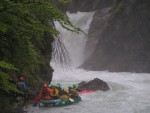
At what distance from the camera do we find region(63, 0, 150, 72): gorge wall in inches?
1091

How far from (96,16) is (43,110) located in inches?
912

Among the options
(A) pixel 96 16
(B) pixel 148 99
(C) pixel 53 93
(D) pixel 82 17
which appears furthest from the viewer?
(D) pixel 82 17

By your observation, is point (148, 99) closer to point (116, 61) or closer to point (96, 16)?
point (116, 61)

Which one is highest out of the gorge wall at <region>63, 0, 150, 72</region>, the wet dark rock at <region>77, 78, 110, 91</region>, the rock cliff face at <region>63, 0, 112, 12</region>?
the rock cliff face at <region>63, 0, 112, 12</region>

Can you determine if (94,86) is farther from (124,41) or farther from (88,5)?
(88,5)

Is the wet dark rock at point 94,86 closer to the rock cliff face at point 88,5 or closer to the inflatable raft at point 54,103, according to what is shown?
the inflatable raft at point 54,103

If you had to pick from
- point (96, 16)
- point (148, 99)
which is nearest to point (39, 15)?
point (148, 99)

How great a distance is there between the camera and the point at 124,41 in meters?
28.6

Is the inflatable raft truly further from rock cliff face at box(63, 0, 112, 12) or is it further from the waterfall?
rock cliff face at box(63, 0, 112, 12)

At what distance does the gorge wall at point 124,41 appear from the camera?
1091 inches

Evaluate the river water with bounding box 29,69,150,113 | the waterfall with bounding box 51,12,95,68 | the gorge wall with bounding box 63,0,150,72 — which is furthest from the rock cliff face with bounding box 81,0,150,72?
the river water with bounding box 29,69,150,113

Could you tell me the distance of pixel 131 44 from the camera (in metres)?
28.3

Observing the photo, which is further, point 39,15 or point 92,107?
point 92,107

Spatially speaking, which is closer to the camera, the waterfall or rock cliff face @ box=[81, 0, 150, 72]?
rock cliff face @ box=[81, 0, 150, 72]
